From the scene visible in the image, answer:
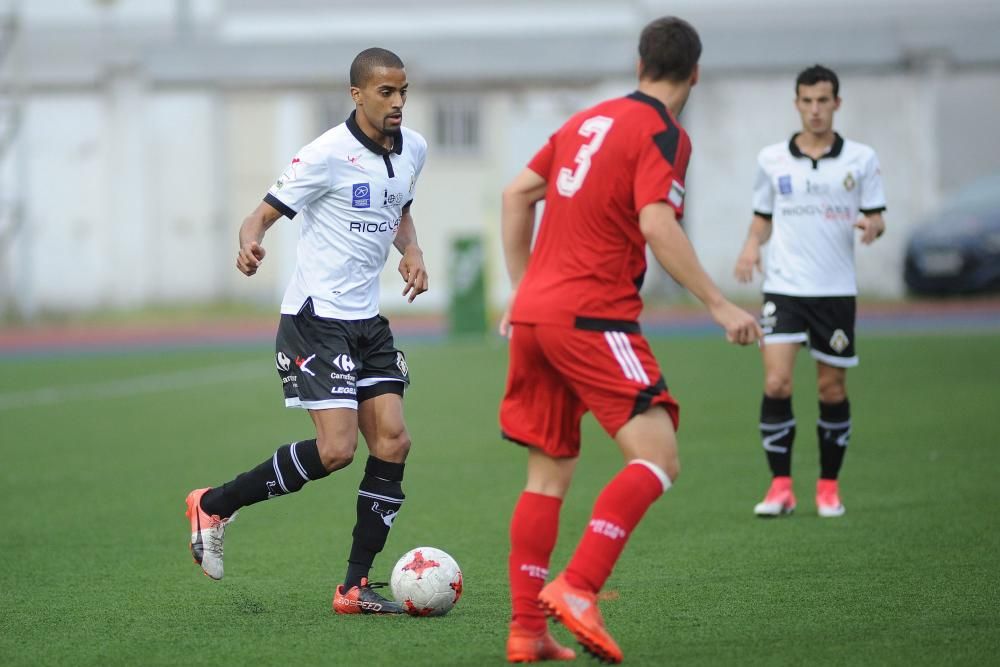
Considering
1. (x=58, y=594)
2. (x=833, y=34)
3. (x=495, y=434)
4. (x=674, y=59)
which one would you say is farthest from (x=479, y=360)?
(x=833, y=34)

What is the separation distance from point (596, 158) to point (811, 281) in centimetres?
363

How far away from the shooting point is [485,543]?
24.1ft

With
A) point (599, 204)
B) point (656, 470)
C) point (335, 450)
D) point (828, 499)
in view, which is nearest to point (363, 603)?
point (335, 450)

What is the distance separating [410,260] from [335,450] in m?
0.92

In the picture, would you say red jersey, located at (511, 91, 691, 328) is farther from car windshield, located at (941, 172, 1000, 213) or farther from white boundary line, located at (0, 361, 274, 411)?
car windshield, located at (941, 172, 1000, 213)

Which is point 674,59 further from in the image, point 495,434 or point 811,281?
point 495,434

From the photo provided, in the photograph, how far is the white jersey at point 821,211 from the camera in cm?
814

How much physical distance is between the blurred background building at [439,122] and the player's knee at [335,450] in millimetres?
24425

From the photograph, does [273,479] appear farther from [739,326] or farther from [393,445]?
[739,326]

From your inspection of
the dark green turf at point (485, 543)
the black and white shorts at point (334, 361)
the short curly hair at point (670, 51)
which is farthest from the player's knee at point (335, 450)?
the short curly hair at point (670, 51)

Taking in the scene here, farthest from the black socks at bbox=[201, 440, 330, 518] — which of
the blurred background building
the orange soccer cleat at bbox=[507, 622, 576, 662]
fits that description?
the blurred background building

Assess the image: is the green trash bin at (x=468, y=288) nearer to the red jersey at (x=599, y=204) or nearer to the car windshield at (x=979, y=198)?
the car windshield at (x=979, y=198)

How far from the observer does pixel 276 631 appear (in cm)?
549

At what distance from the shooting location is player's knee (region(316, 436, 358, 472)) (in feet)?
19.2
